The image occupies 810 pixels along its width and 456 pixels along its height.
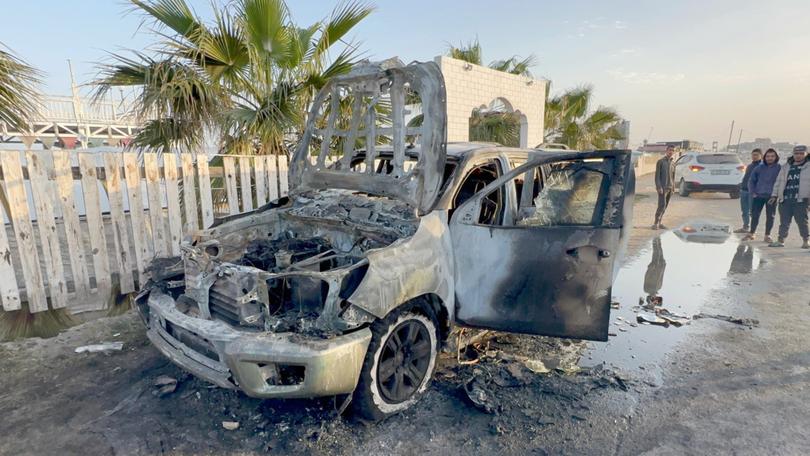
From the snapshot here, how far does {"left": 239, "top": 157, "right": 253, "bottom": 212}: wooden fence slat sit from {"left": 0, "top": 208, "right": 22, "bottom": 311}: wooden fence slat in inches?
96.9

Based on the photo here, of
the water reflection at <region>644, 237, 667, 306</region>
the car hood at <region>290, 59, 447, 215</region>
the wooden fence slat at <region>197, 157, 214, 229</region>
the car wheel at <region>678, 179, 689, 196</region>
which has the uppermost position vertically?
the car hood at <region>290, 59, 447, 215</region>

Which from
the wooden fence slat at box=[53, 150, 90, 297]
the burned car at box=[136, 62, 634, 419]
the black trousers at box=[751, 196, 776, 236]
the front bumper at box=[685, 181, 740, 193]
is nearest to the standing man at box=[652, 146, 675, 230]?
the black trousers at box=[751, 196, 776, 236]

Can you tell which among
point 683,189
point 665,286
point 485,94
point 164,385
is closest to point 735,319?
point 665,286

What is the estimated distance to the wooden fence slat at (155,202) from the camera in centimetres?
491

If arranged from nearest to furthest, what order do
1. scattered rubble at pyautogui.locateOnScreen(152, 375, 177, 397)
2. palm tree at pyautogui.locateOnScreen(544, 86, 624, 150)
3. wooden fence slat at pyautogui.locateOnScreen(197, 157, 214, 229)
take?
1. scattered rubble at pyautogui.locateOnScreen(152, 375, 177, 397)
2. wooden fence slat at pyautogui.locateOnScreen(197, 157, 214, 229)
3. palm tree at pyautogui.locateOnScreen(544, 86, 624, 150)

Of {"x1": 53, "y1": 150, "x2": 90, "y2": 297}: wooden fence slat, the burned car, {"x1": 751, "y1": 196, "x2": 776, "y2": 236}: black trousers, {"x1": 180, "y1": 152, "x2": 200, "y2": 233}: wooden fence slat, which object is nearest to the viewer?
the burned car

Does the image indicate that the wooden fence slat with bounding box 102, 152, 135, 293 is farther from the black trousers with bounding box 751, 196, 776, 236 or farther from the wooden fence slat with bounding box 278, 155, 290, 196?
the black trousers with bounding box 751, 196, 776, 236

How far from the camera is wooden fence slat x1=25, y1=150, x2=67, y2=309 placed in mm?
4133

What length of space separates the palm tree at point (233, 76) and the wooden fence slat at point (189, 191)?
39.2 inches

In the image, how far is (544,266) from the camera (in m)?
3.03

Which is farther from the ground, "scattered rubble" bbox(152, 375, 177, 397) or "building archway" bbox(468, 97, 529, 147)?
"building archway" bbox(468, 97, 529, 147)

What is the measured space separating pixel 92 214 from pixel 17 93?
1.52 m

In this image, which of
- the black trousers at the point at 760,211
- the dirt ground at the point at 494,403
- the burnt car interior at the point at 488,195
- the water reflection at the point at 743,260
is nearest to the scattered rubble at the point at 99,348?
the dirt ground at the point at 494,403

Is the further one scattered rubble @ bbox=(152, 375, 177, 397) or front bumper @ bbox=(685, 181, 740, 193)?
front bumper @ bbox=(685, 181, 740, 193)
